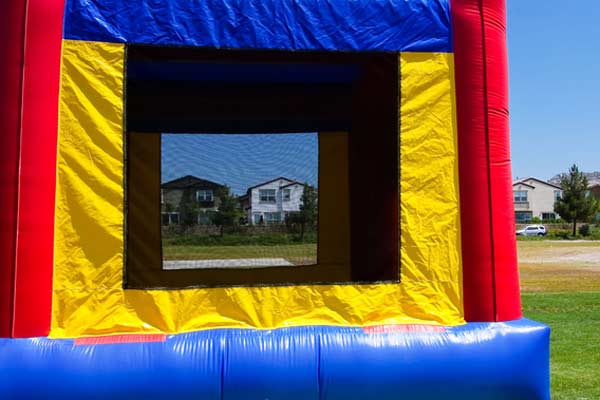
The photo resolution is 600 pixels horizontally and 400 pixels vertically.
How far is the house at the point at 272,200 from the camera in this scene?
418cm

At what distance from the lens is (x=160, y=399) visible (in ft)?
8.79

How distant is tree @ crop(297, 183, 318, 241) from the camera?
4316mm

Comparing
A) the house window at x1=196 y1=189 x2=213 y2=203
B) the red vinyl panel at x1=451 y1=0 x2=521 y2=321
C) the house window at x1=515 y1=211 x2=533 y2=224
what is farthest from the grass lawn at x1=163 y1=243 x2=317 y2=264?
the house window at x1=515 y1=211 x2=533 y2=224

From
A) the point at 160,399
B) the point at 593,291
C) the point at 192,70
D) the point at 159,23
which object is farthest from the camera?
the point at 593,291

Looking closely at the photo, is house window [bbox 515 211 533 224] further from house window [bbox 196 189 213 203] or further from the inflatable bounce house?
the inflatable bounce house

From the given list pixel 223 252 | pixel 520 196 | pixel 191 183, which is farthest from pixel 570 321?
pixel 520 196

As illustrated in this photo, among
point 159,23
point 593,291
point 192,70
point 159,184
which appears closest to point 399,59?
point 159,23

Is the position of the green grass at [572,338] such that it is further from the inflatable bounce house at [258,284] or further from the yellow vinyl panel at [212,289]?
the yellow vinyl panel at [212,289]

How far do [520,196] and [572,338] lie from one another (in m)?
46.5

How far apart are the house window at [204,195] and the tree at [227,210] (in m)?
0.06

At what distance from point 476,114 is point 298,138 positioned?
1.55 m

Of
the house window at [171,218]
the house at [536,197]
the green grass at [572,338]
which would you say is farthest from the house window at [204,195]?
the house at [536,197]

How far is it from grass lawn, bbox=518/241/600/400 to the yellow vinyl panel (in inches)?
Answer: 51.7

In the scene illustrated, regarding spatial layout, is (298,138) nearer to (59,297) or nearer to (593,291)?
(59,297)
